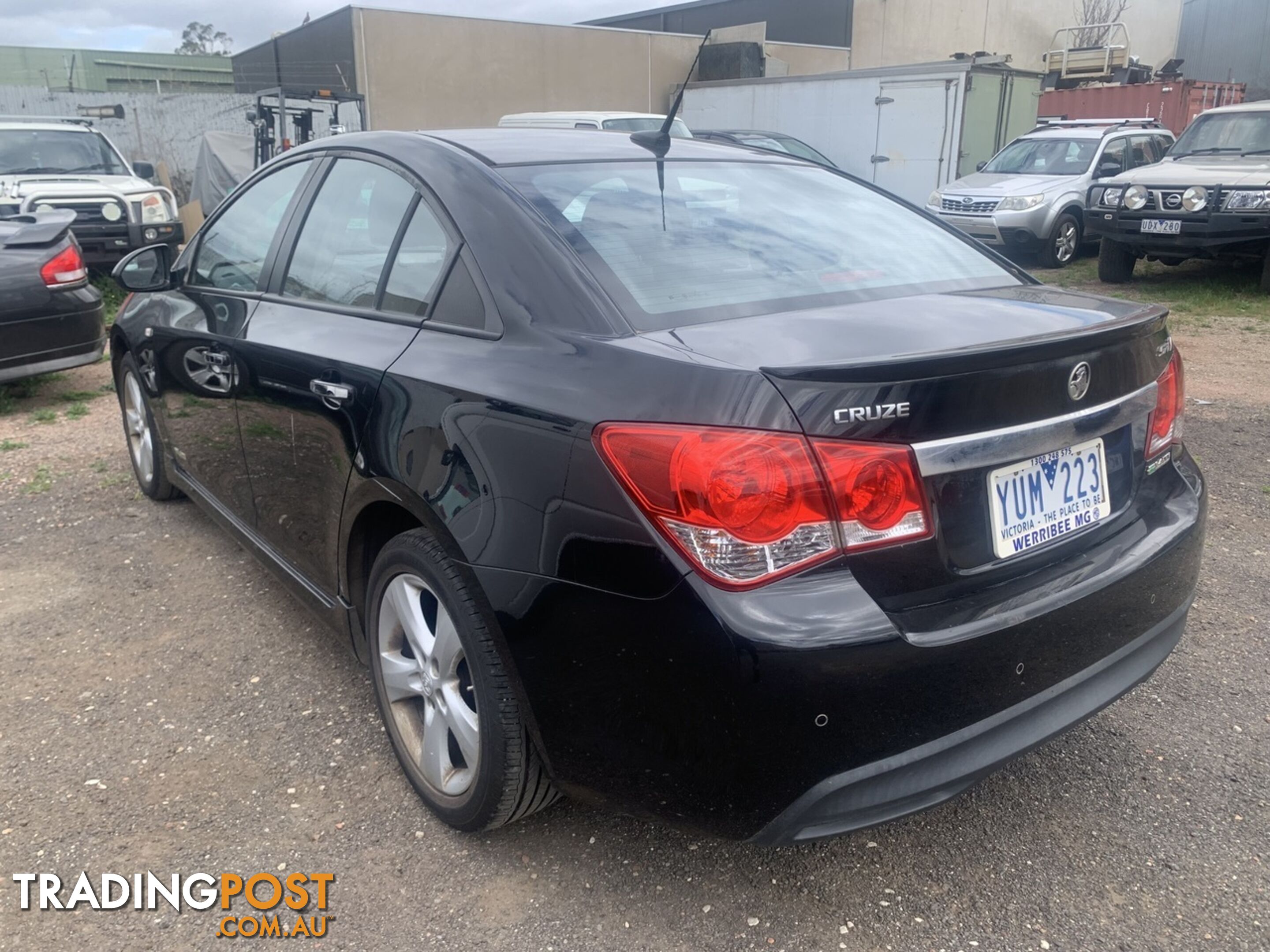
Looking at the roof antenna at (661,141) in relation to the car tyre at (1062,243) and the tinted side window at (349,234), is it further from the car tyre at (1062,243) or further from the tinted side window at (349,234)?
the car tyre at (1062,243)

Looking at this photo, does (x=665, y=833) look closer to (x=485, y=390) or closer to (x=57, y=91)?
(x=485, y=390)

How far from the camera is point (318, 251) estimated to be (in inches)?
115

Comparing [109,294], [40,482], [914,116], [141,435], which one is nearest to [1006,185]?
[914,116]

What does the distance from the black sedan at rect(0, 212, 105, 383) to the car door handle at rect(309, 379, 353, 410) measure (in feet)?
13.8

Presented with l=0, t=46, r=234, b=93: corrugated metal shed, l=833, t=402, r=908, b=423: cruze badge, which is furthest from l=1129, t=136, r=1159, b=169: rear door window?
l=0, t=46, r=234, b=93: corrugated metal shed

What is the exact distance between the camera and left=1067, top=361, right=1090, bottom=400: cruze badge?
196cm

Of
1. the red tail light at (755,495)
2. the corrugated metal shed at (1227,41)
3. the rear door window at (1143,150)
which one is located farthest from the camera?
the corrugated metal shed at (1227,41)

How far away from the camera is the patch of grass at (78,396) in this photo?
6676mm

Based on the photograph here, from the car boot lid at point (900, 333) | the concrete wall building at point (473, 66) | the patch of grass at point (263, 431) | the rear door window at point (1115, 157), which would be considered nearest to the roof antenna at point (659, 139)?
the car boot lid at point (900, 333)

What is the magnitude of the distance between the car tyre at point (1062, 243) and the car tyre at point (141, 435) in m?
10.4

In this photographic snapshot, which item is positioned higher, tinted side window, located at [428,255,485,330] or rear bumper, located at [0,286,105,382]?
tinted side window, located at [428,255,485,330]

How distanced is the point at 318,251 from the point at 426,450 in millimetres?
1057

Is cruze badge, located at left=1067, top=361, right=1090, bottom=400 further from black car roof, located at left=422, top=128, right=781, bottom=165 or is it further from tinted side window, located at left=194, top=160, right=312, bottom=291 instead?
tinted side window, located at left=194, top=160, right=312, bottom=291

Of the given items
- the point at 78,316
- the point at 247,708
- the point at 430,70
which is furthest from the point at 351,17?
the point at 247,708
